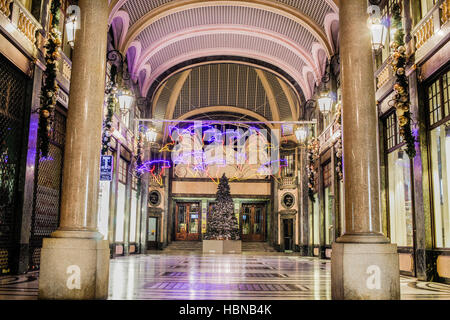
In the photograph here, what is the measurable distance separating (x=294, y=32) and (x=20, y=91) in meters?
13.0

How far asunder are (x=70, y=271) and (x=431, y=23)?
27.6ft

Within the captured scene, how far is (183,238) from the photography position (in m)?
29.7

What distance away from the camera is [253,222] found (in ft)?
98.9

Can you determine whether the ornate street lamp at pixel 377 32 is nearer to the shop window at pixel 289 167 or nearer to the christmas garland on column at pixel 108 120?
the christmas garland on column at pixel 108 120

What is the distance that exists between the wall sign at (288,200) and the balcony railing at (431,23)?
18.6m

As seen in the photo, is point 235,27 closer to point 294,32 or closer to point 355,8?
A: point 294,32

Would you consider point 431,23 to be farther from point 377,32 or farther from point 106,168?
point 106,168

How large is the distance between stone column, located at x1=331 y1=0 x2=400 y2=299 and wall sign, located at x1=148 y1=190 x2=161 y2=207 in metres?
22.8

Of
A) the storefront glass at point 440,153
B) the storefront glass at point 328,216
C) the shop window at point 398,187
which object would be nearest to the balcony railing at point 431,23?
the storefront glass at point 440,153

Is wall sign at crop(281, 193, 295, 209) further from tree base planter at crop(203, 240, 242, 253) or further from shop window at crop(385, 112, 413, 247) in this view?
shop window at crop(385, 112, 413, 247)

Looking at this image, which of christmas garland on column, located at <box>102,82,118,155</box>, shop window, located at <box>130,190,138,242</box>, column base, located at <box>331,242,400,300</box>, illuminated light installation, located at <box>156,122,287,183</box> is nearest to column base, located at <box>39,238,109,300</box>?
column base, located at <box>331,242,400,300</box>

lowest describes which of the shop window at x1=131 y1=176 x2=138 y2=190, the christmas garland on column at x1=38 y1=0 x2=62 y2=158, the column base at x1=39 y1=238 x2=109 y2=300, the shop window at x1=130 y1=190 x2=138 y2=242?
the column base at x1=39 y1=238 x2=109 y2=300

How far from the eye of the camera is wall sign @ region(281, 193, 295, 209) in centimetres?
2810

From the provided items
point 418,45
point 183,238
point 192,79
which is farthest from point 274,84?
point 418,45
